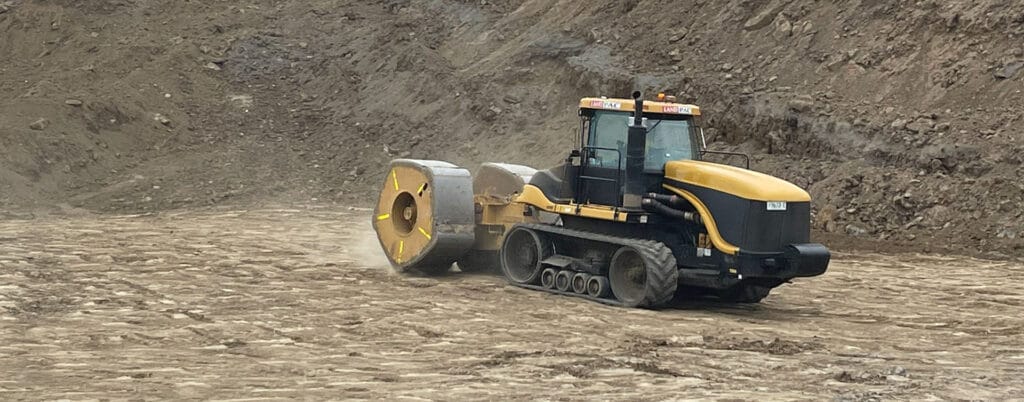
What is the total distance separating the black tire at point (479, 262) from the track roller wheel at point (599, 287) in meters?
2.24

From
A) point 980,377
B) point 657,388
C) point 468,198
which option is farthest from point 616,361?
point 468,198

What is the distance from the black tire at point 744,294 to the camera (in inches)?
563

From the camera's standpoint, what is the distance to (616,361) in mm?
10344

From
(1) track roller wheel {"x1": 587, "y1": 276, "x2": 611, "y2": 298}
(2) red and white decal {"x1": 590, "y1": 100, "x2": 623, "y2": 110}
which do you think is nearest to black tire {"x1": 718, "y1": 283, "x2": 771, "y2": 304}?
(1) track roller wheel {"x1": 587, "y1": 276, "x2": 611, "y2": 298}

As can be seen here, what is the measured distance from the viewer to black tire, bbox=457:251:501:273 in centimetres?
1609

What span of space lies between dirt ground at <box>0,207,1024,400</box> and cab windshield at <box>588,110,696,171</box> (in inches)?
61.9

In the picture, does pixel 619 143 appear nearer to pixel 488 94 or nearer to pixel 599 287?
pixel 599 287

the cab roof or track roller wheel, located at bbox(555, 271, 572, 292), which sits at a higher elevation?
the cab roof

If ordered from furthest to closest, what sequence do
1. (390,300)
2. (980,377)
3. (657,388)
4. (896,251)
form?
(896,251)
(390,300)
(980,377)
(657,388)

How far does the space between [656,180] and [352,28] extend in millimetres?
19076

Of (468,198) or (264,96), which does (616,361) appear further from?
(264,96)

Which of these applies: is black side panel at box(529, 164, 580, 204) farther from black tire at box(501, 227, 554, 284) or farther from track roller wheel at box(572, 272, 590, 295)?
track roller wheel at box(572, 272, 590, 295)

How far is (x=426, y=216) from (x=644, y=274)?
3060mm

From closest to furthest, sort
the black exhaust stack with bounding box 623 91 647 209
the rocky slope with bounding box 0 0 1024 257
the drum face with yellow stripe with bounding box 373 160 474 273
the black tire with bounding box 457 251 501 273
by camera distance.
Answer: the black exhaust stack with bounding box 623 91 647 209 → the drum face with yellow stripe with bounding box 373 160 474 273 → the black tire with bounding box 457 251 501 273 → the rocky slope with bounding box 0 0 1024 257
